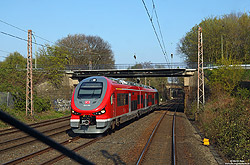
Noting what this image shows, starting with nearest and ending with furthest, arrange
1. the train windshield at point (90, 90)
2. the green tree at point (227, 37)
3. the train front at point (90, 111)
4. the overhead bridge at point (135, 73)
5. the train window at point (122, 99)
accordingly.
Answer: the train front at point (90, 111), the train windshield at point (90, 90), the train window at point (122, 99), the overhead bridge at point (135, 73), the green tree at point (227, 37)

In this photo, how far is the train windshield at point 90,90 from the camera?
1338 cm

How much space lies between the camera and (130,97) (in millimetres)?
18391

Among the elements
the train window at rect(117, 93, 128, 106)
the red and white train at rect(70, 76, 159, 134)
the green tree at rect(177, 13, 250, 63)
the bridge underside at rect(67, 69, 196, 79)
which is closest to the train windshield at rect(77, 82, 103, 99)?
the red and white train at rect(70, 76, 159, 134)

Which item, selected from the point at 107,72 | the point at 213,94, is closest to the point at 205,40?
the point at 107,72

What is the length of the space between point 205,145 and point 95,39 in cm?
5990

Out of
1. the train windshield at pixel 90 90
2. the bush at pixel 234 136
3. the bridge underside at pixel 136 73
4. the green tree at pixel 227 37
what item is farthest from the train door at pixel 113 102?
the green tree at pixel 227 37

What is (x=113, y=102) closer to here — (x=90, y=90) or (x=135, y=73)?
(x=90, y=90)

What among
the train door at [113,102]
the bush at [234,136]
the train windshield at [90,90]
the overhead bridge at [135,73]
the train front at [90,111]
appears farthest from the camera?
the overhead bridge at [135,73]

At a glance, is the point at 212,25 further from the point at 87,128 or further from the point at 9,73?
the point at 87,128

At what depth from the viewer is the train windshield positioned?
1338cm

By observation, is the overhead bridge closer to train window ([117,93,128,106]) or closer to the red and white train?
train window ([117,93,128,106])

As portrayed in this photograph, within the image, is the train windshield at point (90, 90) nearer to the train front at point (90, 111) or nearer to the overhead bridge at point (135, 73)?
the train front at point (90, 111)

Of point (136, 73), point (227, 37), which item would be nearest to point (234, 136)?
point (136, 73)

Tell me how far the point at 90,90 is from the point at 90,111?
1.37 meters
